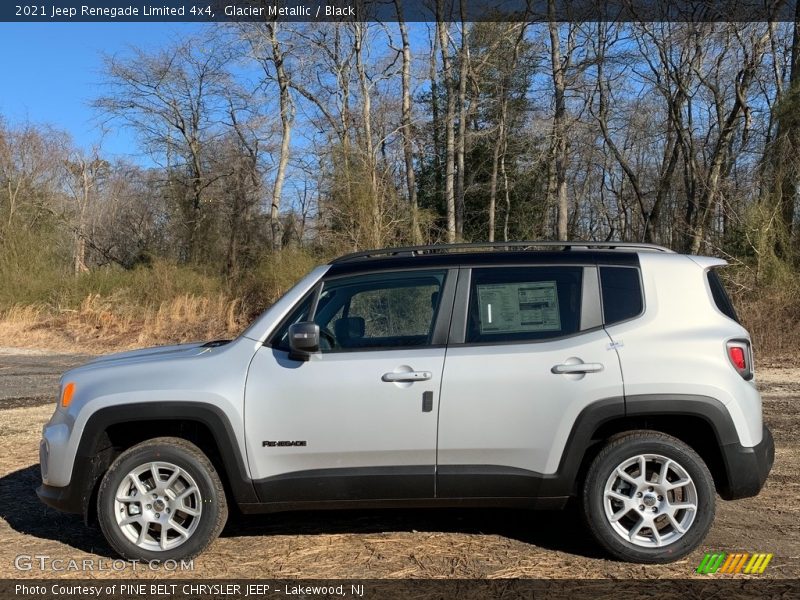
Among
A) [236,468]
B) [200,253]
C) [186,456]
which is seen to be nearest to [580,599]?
[236,468]

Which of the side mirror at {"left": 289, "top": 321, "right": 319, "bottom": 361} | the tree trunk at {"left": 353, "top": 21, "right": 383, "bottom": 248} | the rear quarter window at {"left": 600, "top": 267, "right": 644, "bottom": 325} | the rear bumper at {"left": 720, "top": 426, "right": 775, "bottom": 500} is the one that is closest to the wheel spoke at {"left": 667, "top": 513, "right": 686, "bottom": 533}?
the rear bumper at {"left": 720, "top": 426, "right": 775, "bottom": 500}

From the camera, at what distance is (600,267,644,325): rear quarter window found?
448 centimetres

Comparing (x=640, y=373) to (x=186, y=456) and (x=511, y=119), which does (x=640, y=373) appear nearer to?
(x=186, y=456)

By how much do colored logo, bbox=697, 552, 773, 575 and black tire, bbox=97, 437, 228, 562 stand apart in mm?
2855

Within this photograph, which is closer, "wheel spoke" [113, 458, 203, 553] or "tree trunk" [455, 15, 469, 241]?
"wheel spoke" [113, 458, 203, 553]

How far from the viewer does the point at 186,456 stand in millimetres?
4402

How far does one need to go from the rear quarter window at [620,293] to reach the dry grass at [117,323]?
17.4 meters

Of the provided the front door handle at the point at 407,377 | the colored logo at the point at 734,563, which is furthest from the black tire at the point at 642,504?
the front door handle at the point at 407,377

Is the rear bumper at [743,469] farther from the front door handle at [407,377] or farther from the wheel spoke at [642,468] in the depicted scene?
the front door handle at [407,377]

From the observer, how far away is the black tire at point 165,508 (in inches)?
173

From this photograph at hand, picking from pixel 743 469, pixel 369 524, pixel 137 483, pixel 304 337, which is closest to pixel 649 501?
pixel 743 469

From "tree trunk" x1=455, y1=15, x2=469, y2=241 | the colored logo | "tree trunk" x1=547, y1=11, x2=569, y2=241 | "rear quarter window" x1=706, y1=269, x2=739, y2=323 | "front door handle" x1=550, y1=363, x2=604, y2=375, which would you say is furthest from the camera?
"tree trunk" x1=455, y1=15, x2=469, y2=241

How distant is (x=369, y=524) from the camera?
5145mm

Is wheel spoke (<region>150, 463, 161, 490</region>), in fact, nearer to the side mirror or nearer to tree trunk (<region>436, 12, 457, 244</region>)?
the side mirror
